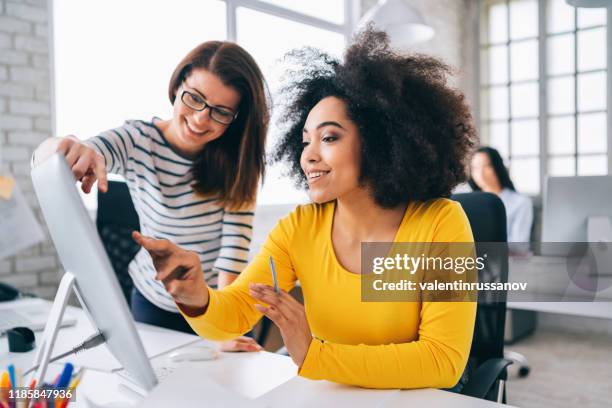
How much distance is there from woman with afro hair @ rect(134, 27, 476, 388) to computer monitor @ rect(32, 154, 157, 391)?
0.29 meters

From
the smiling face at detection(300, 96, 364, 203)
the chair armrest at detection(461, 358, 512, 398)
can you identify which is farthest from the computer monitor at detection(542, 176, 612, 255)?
the smiling face at detection(300, 96, 364, 203)

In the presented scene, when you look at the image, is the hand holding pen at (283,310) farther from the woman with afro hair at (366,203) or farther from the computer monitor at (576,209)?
the computer monitor at (576,209)

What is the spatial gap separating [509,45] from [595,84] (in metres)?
0.91

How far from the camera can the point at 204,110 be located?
1354 mm

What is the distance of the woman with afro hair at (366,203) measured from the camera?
3.60ft

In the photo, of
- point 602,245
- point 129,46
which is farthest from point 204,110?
point 129,46

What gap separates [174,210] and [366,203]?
1.93ft

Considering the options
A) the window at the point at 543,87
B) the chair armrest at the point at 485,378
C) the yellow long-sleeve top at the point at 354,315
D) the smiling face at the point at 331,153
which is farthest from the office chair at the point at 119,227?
the window at the point at 543,87

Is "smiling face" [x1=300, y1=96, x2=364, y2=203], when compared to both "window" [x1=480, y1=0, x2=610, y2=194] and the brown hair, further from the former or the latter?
"window" [x1=480, y1=0, x2=610, y2=194]

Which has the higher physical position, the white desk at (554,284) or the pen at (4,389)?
the pen at (4,389)

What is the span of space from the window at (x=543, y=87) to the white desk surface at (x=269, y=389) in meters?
4.44

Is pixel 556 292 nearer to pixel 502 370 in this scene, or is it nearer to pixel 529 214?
pixel 502 370

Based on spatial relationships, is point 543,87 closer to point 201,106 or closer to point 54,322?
point 201,106

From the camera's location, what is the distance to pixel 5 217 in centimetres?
185
